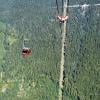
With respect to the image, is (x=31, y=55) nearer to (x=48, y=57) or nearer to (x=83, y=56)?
(x=48, y=57)

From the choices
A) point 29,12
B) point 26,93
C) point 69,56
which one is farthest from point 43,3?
point 26,93

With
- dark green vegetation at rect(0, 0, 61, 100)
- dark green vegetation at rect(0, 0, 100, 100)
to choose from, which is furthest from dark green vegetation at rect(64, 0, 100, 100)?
dark green vegetation at rect(0, 0, 61, 100)

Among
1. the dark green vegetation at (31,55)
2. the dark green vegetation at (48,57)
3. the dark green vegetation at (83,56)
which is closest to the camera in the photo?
the dark green vegetation at (83,56)

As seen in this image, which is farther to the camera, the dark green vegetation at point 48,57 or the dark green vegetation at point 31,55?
the dark green vegetation at point 31,55

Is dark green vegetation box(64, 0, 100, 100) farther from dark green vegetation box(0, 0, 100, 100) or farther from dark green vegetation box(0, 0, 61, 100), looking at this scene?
dark green vegetation box(0, 0, 61, 100)

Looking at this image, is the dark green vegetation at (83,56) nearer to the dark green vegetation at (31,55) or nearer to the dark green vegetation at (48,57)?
the dark green vegetation at (48,57)

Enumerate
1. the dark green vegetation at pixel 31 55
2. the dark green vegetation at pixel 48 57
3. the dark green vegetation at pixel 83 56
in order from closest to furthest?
the dark green vegetation at pixel 83 56, the dark green vegetation at pixel 48 57, the dark green vegetation at pixel 31 55

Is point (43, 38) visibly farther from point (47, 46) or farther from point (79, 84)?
point (79, 84)

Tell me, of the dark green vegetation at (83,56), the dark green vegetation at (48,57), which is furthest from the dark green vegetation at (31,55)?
the dark green vegetation at (83,56)
